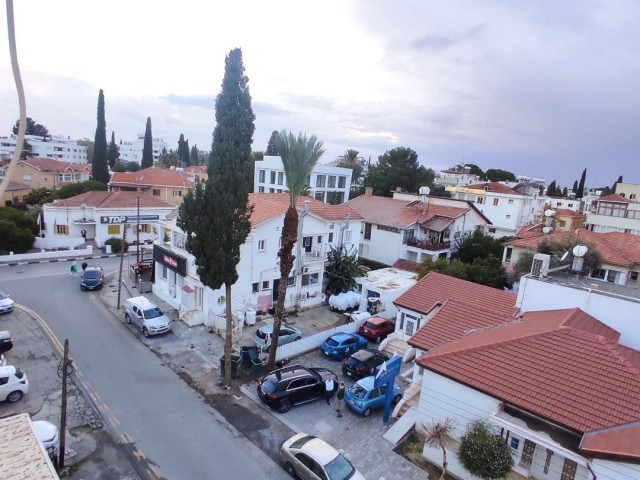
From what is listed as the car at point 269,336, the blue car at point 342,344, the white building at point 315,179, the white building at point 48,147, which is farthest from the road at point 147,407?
the white building at point 48,147

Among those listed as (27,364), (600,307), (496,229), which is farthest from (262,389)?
(496,229)

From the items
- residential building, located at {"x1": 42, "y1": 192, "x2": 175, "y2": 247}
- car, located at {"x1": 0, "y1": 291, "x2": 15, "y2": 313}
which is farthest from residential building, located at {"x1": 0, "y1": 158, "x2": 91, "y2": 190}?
car, located at {"x1": 0, "y1": 291, "x2": 15, "y2": 313}

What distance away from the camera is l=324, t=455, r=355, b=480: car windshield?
1252 cm

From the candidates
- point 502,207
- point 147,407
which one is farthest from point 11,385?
point 502,207

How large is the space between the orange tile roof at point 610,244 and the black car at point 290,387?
983 inches

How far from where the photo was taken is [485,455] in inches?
475

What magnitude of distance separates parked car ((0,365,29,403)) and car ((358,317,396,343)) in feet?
57.8

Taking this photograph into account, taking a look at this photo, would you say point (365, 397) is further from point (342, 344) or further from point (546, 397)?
point (546, 397)

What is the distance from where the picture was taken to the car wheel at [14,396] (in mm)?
15961

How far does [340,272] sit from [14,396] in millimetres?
20784

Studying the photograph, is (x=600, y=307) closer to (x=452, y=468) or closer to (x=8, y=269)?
(x=452, y=468)

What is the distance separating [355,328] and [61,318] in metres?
18.9

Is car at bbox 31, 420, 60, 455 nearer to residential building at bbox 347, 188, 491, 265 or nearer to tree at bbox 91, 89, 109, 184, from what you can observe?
residential building at bbox 347, 188, 491, 265

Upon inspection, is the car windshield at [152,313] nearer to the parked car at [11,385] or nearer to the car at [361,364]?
the parked car at [11,385]
